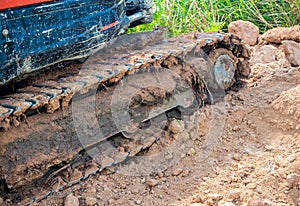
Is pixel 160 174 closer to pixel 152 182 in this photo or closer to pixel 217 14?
pixel 152 182

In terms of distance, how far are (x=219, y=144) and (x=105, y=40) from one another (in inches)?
48.3

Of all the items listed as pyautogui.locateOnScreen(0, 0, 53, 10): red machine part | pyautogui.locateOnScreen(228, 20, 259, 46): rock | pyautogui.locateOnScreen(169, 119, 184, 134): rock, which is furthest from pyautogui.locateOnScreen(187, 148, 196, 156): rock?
pyautogui.locateOnScreen(228, 20, 259, 46): rock

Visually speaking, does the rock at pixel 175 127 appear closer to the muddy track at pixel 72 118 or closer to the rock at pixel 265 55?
the muddy track at pixel 72 118

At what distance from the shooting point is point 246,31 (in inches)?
221

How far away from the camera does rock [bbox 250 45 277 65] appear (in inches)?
201

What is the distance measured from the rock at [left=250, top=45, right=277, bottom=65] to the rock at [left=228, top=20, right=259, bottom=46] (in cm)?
33

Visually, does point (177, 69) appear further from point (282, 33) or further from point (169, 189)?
point (282, 33)

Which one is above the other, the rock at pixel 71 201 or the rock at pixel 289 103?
the rock at pixel 289 103

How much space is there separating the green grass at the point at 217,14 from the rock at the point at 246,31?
0.87 ft

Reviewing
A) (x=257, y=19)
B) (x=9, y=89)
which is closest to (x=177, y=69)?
(x=9, y=89)

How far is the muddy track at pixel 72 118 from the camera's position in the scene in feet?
9.48

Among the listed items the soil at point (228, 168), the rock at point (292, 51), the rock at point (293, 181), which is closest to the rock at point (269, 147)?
the soil at point (228, 168)

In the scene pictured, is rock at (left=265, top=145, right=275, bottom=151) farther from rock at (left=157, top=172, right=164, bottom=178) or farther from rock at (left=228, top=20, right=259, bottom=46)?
rock at (left=228, top=20, right=259, bottom=46)

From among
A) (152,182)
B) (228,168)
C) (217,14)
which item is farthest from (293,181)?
(217,14)
